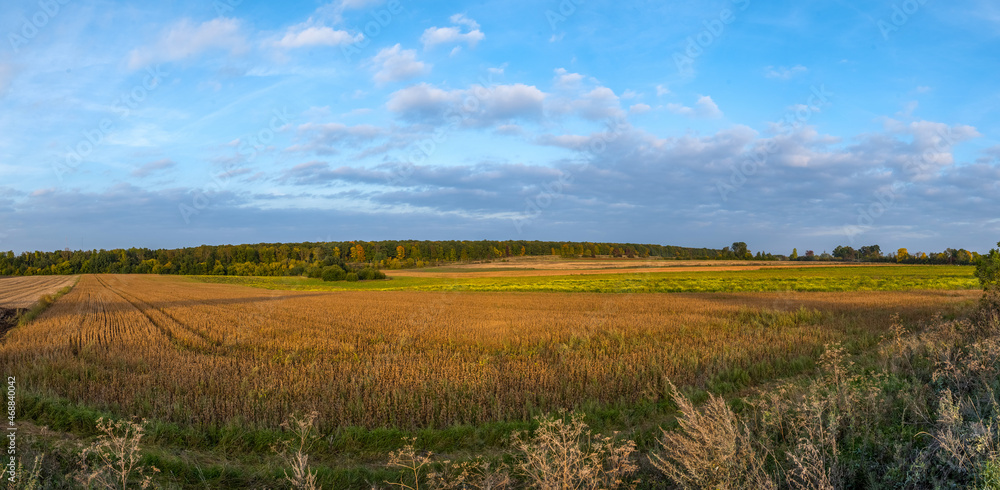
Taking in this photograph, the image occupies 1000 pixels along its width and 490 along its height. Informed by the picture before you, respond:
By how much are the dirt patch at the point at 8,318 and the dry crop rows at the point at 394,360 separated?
170cm

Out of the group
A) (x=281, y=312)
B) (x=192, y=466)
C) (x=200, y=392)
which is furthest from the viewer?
(x=281, y=312)

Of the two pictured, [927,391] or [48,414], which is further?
[48,414]

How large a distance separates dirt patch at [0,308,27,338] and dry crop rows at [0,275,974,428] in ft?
5.57

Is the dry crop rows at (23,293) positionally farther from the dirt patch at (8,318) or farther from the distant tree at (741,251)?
the distant tree at (741,251)

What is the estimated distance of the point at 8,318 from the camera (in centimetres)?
2578

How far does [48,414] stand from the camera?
8.96 meters

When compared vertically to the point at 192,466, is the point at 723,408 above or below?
above

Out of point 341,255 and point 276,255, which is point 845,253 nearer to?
point 341,255

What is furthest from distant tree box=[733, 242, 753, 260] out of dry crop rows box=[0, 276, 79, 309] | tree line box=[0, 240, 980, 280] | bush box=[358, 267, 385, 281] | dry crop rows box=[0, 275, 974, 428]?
dry crop rows box=[0, 276, 79, 309]

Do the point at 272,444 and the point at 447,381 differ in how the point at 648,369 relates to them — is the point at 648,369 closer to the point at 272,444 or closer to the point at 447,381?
the point at 447,381

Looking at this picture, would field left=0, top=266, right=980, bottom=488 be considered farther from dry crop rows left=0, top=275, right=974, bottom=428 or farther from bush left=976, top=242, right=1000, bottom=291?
bush left=976, top=242, right=1000, bottom=291

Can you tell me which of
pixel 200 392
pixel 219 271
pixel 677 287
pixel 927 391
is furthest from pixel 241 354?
pixel 219 271

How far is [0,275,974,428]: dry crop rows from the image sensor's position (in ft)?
29.9

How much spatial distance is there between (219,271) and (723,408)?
5269 inches
